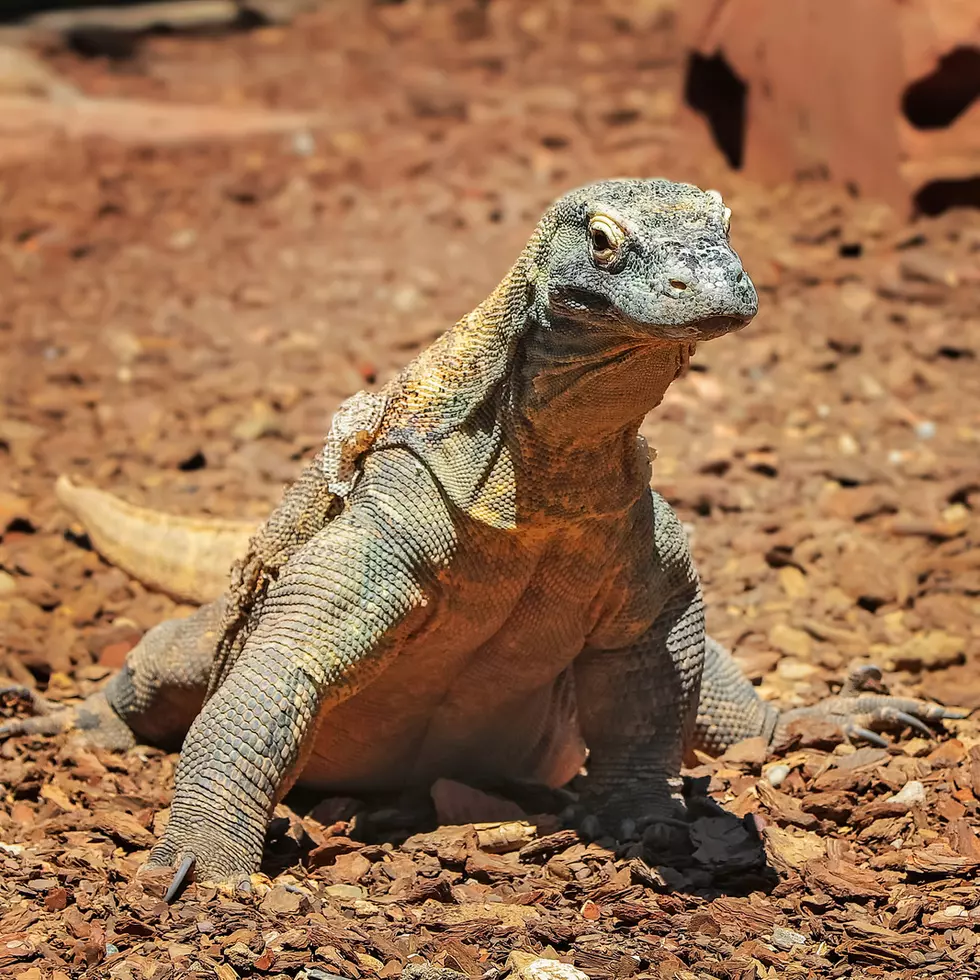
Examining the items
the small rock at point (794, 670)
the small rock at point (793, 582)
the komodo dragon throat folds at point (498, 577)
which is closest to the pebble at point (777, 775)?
the komodo dragon throat folds at point (498, 577)

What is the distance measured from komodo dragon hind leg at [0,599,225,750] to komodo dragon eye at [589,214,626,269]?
2122 mm

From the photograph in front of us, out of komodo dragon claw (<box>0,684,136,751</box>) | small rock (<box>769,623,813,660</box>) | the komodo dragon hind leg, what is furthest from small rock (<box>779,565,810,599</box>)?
komodo dragon claw (<box>0,684,136,751</box>)

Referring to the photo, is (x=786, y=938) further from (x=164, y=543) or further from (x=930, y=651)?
(x=164, y=543)

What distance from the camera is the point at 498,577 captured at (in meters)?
4.50

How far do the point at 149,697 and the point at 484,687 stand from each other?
4.53 ft

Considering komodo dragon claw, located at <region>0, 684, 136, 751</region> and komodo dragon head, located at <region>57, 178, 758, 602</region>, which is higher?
komodo dragon head, located at <region>57, 178, 758, 602</region>

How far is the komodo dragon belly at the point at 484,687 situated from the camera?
4531mm

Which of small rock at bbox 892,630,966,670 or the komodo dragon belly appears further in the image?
small rock at bbox 892,630,966,670

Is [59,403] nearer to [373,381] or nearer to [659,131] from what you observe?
[373,381]

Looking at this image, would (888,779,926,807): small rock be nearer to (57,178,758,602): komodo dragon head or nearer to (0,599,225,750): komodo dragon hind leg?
(57,178,758,602): komodo dragon head

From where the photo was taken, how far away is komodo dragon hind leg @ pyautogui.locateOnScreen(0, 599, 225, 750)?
17.9 ft

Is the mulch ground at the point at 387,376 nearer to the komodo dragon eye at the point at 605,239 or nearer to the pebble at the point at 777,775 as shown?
the pebble at the point at 777,775

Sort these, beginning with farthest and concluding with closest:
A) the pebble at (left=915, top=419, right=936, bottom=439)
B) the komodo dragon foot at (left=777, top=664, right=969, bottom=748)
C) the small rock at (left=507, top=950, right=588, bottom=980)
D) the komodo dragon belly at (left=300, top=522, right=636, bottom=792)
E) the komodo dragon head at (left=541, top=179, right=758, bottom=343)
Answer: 1. the pebble at (left=915, top=419, right=936, bottom=439)
2. the komodo dragon foot at (left=777, top=664, right=969, bottom=748)
3. the komodo dragon belly at (left=300, top=522, right=636, bottom=792)
4. the small rock at (left=507, top=950, right=588, bottom=980)
5. the komodo dragon head at (left=541, top=179, right=758, bottom=343)

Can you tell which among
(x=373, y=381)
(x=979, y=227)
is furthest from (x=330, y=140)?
(x=979, y=227)
